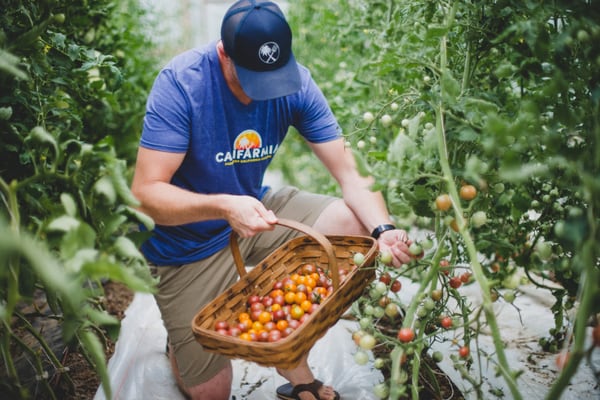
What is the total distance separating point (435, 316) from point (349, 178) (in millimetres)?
721

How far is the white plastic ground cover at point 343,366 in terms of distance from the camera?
1.67 meters

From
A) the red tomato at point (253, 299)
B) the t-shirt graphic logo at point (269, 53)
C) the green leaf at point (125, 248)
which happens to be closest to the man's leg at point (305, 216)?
the red tomato at point (253, 299)

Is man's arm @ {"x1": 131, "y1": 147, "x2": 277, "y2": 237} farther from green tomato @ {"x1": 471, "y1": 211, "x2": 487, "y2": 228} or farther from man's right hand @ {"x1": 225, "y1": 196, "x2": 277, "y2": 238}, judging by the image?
green tomato @ {"x1": 471, "y1": 211, "x2": 487, "y2": 228}

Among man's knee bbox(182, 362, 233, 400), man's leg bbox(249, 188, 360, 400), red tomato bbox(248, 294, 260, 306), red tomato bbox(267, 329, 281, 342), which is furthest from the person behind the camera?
man's leg bbox(249, 188, 360, 400)

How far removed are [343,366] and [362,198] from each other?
0.66 meters

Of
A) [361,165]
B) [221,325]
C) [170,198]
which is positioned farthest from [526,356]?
[170,198]

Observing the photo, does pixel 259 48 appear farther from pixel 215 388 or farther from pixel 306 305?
pixel 215 388


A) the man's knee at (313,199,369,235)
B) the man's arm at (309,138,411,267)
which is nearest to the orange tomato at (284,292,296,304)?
the man's arm at (309,138,411,267)

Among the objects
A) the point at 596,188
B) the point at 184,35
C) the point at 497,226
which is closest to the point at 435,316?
the point at 497,226

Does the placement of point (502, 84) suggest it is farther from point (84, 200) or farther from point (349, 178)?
point (84, 200)

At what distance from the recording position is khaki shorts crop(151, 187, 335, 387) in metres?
1.68

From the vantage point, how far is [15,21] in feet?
4.31

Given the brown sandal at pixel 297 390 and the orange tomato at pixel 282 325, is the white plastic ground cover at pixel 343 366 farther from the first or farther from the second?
the orange tomato at pixel 282 325

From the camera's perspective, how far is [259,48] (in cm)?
157
